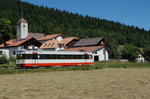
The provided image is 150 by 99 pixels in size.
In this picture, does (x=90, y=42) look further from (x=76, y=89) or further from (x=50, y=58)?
(x=76, y=89)

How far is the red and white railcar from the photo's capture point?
2897 cm

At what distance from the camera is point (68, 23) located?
169875 millimetres

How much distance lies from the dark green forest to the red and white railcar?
101897 mm

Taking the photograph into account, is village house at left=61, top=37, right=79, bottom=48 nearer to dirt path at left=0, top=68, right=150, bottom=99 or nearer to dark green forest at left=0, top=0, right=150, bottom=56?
dark green forest at left=0, top=0, right=150, bottom=56

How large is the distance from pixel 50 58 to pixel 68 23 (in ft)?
460

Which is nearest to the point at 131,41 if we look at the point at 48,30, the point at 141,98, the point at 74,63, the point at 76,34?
the point at 76,34

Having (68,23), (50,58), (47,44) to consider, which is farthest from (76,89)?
(68,23)

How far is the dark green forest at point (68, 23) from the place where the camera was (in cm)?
14412

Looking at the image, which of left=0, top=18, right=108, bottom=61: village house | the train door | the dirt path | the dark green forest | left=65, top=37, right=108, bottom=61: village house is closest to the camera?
the dirt path

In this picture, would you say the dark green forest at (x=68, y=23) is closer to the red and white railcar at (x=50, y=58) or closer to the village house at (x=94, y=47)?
the village house at (x=94, y=47)

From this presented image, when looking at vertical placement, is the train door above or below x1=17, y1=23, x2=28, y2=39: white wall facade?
below

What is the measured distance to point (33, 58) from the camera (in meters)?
29.4

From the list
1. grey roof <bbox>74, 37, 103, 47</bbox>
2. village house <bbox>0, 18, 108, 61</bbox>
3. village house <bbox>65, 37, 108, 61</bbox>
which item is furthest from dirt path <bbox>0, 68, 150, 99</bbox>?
grey roof <bbox>74, 37, 103, 47</bbox>

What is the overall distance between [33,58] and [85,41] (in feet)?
164
